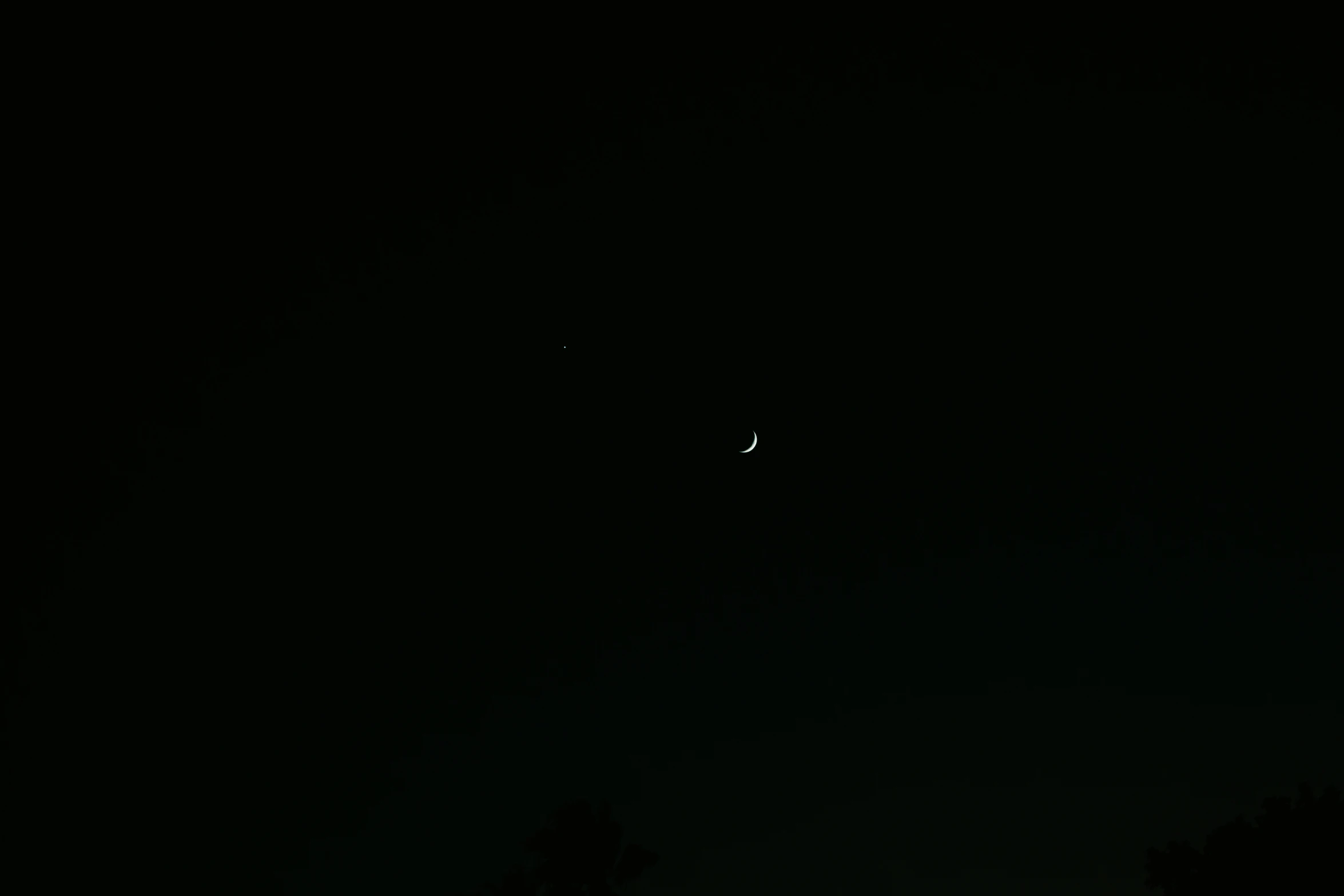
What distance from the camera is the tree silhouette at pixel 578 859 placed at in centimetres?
2839

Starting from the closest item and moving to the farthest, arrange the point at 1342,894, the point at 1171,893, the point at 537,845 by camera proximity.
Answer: the point at 1342,894
the point at 1171,893
the point at 537,845

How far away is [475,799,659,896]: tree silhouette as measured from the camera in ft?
93.1

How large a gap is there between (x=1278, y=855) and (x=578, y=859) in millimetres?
14044

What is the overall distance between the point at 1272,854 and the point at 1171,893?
222 cm

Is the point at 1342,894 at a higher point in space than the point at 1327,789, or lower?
lower

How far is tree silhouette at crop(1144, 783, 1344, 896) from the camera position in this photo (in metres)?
25.2

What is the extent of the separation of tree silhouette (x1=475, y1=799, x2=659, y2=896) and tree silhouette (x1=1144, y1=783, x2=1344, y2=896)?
37.0 ft

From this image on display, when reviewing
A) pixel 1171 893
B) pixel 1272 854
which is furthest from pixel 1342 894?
pixel 1171 893

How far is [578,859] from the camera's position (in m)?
28.4

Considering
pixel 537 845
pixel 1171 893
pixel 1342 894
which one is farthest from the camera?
pixel 537 845

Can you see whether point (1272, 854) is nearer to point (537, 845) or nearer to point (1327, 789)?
point (1327, 789)

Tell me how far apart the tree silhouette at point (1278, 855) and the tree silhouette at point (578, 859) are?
11.3 meters

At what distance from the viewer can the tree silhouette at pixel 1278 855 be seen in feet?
82.7

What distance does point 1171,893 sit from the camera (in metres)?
26.7
